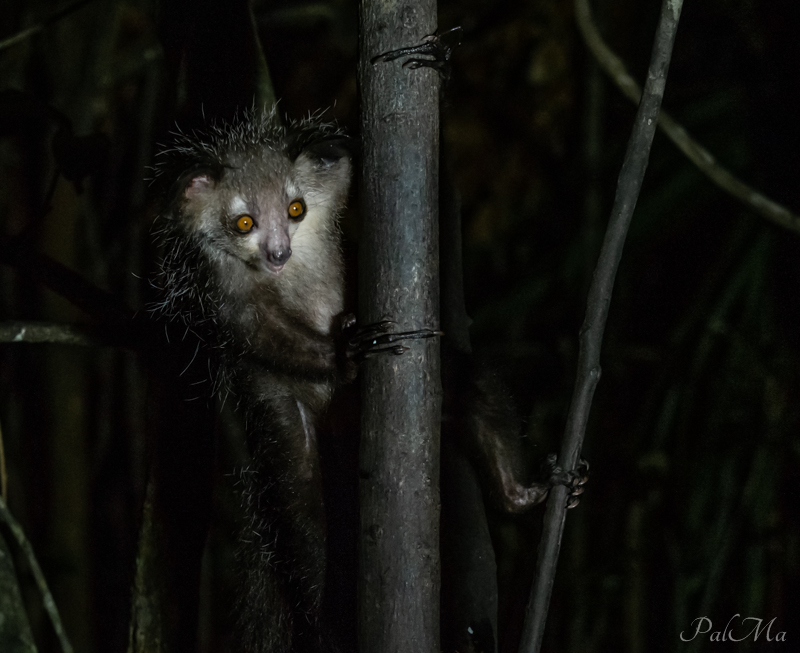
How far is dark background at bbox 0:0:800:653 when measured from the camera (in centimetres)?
233

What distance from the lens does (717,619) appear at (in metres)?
2.38

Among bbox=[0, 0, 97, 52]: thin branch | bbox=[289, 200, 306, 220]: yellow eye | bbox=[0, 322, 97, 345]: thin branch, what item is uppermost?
bbox=[0, 0, 97, 52]: thin branch

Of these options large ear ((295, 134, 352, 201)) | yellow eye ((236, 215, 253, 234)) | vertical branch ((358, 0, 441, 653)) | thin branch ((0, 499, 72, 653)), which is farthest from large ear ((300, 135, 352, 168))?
thin branch ((0, 499, 72, 653))

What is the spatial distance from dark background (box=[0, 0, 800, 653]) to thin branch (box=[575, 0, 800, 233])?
28 centimetres

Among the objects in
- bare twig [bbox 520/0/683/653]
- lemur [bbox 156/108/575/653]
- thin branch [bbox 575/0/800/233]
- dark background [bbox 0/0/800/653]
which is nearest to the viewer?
bare twig [bbox 520/0/683/653]

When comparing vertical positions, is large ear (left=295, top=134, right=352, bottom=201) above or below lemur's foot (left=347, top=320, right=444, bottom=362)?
above

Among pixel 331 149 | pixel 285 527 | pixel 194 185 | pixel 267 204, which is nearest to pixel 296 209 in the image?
pixel 267 204

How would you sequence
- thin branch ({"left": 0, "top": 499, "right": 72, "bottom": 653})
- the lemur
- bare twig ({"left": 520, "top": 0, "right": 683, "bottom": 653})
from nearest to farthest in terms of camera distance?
bare twig ({"left": 520, "top": 0, "right": 683, "bottom": 653}) < thin branch ({"left": 0, "top": 499, "right": 72, "bottom": 653}) < the lemur

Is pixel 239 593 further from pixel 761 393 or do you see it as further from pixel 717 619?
pixel 761 393

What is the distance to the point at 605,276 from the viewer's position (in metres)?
1.14

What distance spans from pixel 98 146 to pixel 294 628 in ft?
4.74

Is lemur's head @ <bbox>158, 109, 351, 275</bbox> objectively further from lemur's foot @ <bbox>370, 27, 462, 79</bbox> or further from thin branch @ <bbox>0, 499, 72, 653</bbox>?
thin branch @ <bbox>0, 499, 72, 653</bbox>

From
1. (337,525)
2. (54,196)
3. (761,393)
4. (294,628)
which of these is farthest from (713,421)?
(54,196)

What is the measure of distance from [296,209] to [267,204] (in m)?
0.07
